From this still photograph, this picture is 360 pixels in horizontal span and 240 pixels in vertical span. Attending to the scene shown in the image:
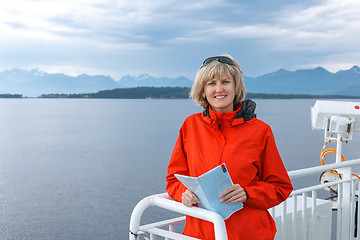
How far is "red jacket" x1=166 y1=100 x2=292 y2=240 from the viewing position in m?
1.56

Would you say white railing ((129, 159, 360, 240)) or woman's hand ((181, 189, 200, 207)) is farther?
white railing ((129, 159, 360, 240))

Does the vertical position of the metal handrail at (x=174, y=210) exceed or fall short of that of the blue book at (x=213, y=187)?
it falls short

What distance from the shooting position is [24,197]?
1873 cm

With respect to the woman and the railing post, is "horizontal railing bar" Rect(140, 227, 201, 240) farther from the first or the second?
the railing post

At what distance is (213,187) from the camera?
145cm

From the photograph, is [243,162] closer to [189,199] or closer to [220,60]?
[189,199]

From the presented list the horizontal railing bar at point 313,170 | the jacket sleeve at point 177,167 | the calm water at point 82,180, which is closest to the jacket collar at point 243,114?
the jacket sleeve at point 177,167

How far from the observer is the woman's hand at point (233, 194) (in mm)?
1474

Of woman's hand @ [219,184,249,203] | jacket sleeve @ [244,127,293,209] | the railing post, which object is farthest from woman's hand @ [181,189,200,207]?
the railing post

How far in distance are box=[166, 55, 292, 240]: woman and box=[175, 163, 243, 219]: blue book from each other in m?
0.04

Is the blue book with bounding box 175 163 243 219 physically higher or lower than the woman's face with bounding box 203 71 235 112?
lower

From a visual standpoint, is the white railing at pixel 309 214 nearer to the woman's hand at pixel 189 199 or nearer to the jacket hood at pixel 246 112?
the woman's hand at pixel 189 199

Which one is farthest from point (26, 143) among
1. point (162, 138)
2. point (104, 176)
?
point (104, 176)

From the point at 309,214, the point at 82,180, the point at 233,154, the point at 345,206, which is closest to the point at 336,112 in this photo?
the point at 345,206
